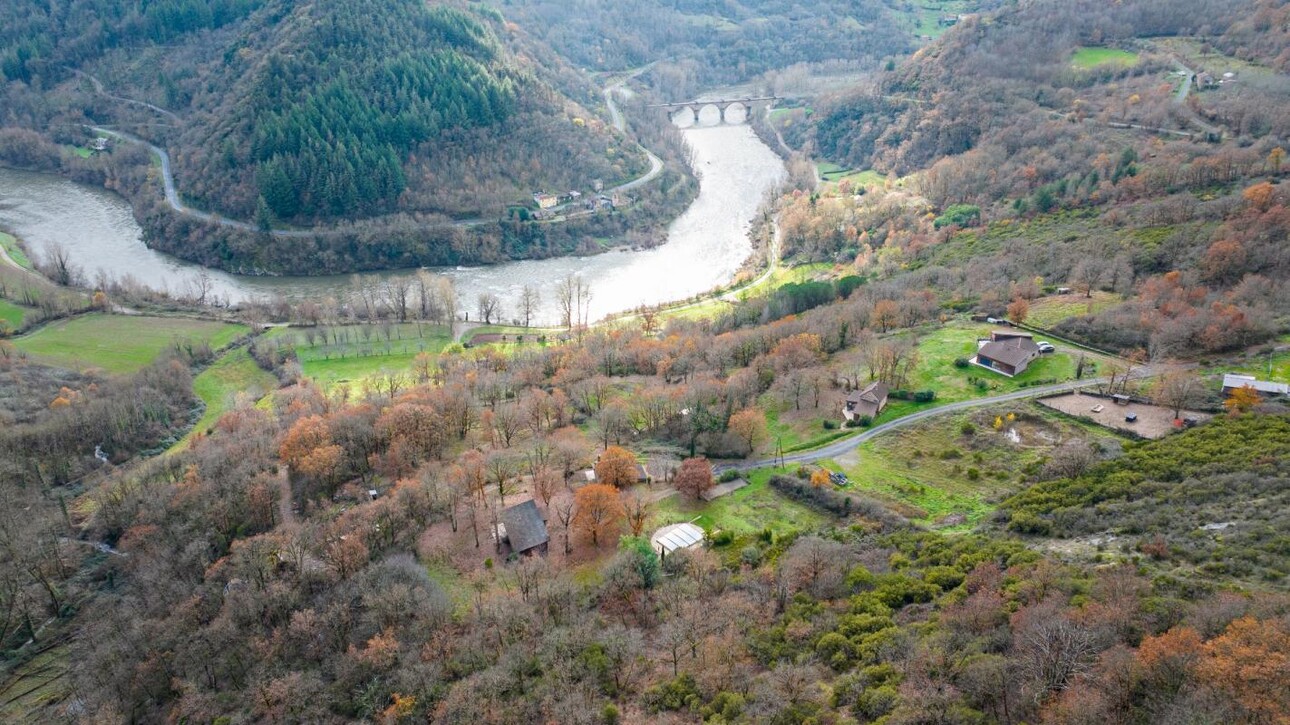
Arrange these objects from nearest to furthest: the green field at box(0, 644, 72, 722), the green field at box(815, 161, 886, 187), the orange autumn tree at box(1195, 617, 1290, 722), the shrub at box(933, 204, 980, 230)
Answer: the orange autumn tree at box(1195, 617, 1290, 722) → the green field at box(0, 644, 72, 722) → the shrub at box(933, 204, 980, 230) → the green field at box(815, 161, 886, 187)

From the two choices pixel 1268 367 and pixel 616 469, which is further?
pixel 1268 367

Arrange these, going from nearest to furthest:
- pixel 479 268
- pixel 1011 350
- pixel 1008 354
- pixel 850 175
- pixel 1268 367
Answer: pixel 1268 367
pixel 1008 354
pixel 1011 350
pixel 479 268
pixel 850 175

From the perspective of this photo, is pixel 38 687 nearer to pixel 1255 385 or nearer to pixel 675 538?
pixel 675 538

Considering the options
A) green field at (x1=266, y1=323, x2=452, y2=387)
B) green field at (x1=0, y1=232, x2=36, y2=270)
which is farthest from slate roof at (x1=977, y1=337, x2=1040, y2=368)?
green field at (x1=0, y1=232, x2=36, y2=270)

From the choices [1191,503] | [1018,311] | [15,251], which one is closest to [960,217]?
[1018,311]

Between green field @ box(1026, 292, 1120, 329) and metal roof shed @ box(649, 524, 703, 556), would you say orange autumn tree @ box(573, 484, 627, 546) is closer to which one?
metal roof shed @ box(649, 524, 703, 556)

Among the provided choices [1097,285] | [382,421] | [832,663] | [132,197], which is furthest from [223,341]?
[1097,285]
